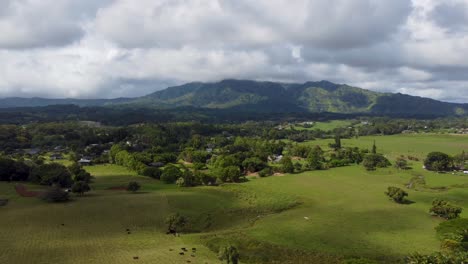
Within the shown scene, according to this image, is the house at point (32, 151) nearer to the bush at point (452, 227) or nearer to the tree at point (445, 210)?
the tree at point (445, 210)

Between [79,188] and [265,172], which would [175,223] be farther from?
[265,172]

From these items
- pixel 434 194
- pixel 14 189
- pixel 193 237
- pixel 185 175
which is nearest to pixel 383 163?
pixel 434 194

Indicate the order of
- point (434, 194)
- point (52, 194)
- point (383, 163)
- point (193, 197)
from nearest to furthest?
point (52, 194), point (193, 197), point (434, 194), point (383, 163)

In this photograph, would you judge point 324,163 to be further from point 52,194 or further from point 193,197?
point 52,194

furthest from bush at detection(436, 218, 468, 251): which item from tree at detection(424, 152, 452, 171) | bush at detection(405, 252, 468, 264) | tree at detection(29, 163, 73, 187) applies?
tree at detection(29, 163, 73, 187)

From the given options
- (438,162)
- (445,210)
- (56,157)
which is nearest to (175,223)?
(445,210)

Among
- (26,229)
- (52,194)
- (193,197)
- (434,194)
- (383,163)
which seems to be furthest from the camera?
(383,163)
